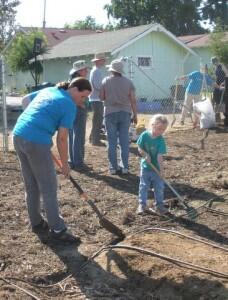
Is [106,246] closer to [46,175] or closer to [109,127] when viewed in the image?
[46,175]

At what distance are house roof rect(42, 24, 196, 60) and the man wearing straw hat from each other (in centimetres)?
1546

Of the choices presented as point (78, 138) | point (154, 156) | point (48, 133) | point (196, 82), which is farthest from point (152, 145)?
point (196, 82)

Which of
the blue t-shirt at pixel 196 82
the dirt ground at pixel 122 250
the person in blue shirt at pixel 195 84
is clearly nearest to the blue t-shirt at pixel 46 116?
the dirt ground at pixel 122 250

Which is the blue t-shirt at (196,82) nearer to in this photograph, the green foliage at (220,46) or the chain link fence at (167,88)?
the chain link fence at (167,88)

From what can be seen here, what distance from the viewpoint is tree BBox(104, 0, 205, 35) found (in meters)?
52.4

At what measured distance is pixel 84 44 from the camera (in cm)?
3116

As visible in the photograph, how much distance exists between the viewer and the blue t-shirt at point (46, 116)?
485cm

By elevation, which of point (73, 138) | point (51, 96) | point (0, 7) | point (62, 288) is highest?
point (0, 7)

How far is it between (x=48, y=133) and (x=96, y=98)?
6.31 meters

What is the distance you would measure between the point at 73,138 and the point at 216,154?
10.7 feet

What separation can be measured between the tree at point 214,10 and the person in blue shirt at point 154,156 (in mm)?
53590

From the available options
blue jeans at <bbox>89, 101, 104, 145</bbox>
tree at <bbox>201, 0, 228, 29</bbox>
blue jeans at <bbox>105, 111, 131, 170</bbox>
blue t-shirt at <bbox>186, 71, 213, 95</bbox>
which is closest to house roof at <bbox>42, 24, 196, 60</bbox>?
blue t-shirt at <bbox>186, 71, 213, 95</bbox>

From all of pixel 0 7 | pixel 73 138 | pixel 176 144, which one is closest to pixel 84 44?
pixel 0 7

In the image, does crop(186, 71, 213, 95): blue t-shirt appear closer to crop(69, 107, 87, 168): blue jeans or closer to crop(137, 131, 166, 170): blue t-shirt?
crop(69, 107, 87, 168): blue jeans
